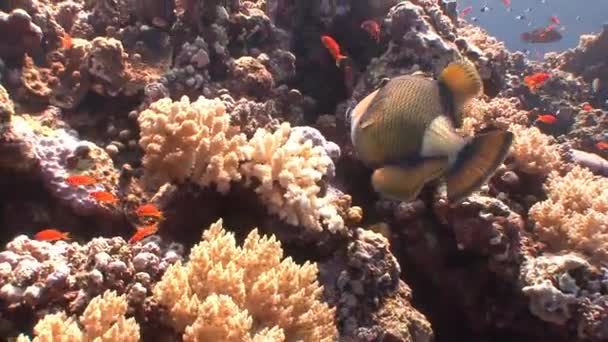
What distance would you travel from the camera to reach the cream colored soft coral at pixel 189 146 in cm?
366

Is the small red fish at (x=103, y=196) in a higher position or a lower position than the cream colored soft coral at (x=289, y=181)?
lower

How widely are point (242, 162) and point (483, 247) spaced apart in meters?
2.22

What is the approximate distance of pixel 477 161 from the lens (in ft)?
6.88

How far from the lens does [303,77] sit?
6043 mm

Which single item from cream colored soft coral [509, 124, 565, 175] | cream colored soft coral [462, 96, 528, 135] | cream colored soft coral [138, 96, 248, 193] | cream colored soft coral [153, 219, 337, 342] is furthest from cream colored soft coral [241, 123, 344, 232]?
cream colored soft coral [509, 124, 565, 175]

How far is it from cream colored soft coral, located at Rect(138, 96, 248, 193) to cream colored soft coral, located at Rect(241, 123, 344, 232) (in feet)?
Answer: 0.44

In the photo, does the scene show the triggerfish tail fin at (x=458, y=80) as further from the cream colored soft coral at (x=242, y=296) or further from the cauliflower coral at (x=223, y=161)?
the cauliflower coral at (x=223, y=161)

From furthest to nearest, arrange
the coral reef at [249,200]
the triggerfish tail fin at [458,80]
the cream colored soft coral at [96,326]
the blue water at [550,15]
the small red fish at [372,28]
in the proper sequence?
the blue water at [550,15] < the small red fish at [372,28] < the coral reef at [249,200] < the cream colored soft coral at [96,326] < the triggerfish tail fin at [458,80]

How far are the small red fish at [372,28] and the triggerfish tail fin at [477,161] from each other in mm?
4285

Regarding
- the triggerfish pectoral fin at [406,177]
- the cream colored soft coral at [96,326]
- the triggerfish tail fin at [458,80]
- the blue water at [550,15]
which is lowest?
the blue water at [550,15]

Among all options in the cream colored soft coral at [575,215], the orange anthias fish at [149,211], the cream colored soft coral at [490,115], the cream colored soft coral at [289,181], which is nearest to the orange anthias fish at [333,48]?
the cream colored soft coral at [490,115]

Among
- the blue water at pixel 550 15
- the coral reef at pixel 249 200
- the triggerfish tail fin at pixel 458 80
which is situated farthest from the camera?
the blue water at pixel 550 15

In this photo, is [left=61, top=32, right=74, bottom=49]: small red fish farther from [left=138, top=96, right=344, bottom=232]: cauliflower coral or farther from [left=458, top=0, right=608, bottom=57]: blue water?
[left=458, top=0, right=608, bottom=57]: blue water

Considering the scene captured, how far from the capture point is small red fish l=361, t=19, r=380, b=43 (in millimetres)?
6074
